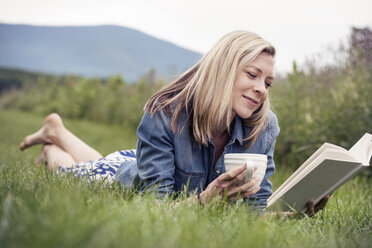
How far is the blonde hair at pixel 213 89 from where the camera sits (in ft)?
7.47

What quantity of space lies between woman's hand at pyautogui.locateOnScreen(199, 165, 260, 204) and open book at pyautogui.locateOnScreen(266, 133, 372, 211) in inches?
9.6

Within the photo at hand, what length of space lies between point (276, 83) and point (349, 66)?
4.84 feet

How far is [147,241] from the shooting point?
3.71 ft

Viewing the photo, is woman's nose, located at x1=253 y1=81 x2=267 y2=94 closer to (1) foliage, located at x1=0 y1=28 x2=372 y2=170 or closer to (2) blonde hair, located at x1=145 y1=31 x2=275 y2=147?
(2) blonde hair, located at x1=145 y1=31 x2=275 y2=147

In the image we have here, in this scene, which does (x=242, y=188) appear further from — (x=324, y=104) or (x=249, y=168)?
(x=324, y=104)

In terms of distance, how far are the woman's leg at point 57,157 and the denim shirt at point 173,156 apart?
3.27 ft

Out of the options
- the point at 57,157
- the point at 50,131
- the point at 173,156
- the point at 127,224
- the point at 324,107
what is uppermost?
the point at 127,224

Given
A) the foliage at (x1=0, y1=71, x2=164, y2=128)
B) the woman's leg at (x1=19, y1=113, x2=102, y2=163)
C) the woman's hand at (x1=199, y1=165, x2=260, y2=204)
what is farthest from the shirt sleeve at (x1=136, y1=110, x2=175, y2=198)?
the foliage at (x1=0, y1=71, x2=164, y2=128)

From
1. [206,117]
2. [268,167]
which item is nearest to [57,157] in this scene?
[206,117]

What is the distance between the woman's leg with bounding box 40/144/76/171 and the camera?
3264mm

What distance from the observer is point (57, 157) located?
11.0ft

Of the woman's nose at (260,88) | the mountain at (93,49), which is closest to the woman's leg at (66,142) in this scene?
the woman's nose at (260,88)

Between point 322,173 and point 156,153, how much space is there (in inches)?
34.6

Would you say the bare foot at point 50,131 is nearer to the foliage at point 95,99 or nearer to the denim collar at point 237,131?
the denim collar at point 237,131
